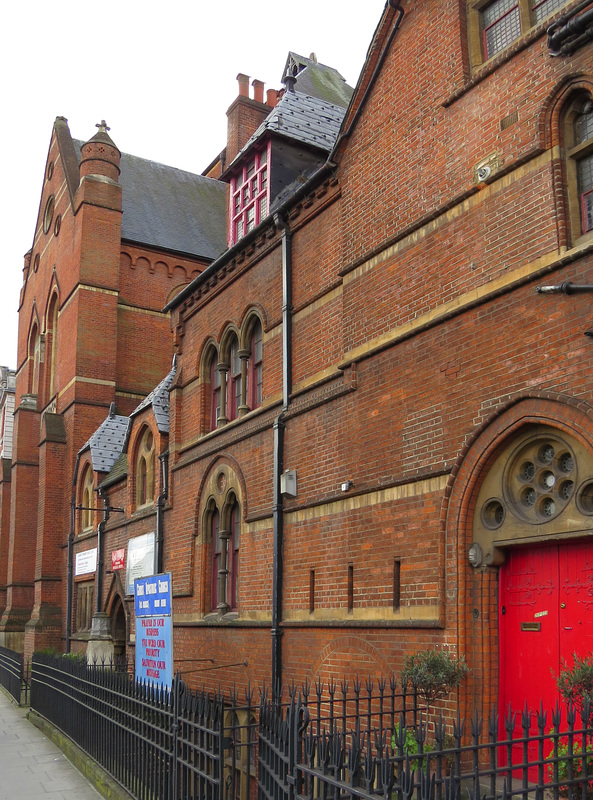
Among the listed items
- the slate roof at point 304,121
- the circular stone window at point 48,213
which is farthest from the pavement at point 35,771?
the circular stone window at point 48,213

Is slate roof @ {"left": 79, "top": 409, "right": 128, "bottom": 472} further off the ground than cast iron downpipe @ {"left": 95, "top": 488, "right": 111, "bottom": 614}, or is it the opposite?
slate roof @ {"left": 79, "top": 409, "right": 128, "bottom": 472}

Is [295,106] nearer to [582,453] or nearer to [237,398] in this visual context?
[237,398]

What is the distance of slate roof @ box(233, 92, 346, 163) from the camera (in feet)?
53.3

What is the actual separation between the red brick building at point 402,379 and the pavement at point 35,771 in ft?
9.82

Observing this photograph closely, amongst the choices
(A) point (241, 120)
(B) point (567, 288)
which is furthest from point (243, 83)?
(B) point (567, 288)

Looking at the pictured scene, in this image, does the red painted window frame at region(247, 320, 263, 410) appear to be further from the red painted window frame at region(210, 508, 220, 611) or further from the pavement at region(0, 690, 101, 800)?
the pavement at region(0, 690, 101, 800)

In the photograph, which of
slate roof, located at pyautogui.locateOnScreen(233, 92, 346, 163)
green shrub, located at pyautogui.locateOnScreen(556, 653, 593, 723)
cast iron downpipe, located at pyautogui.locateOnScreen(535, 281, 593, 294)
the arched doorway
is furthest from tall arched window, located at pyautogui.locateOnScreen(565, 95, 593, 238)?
slate roof, located at pyautogui.locateOnScreen(233, 92, 346, 163)

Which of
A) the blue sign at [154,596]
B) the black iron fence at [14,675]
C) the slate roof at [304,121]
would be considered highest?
the slate roof at [304,121]

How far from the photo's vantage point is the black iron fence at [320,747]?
476cm

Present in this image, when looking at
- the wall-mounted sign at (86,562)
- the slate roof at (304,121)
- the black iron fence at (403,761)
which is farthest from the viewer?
the wall-mounted sign at (86,562)

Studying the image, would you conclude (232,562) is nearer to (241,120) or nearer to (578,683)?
(578,683)

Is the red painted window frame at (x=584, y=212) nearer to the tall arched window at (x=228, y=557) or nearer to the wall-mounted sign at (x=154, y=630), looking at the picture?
the wall-mounted sign at (x=154, y=630)

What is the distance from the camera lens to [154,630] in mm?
10484

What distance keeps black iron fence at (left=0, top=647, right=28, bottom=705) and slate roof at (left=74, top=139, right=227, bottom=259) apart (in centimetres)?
1458
